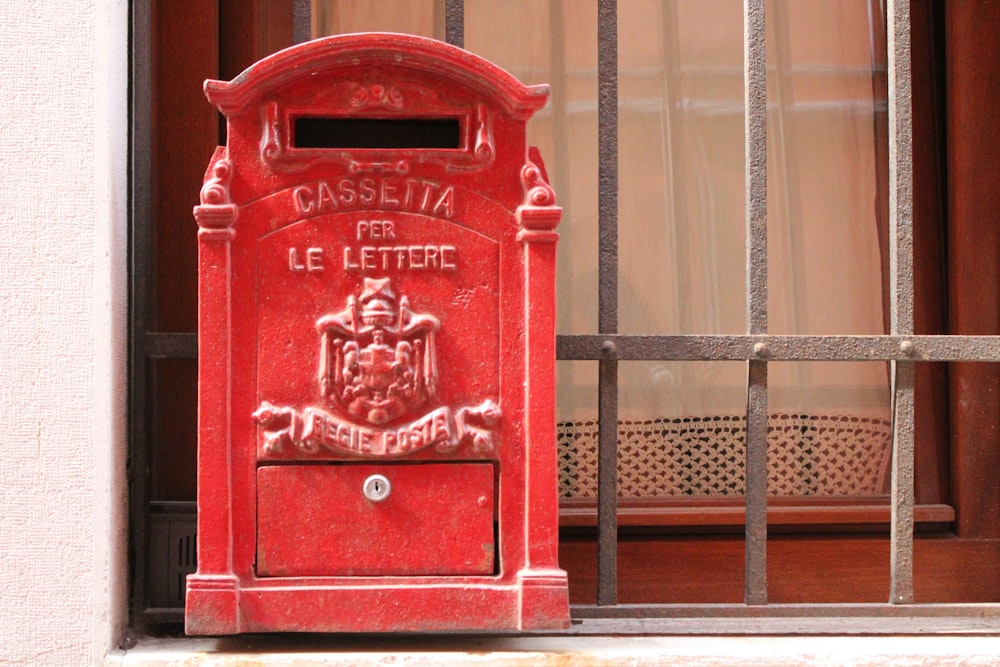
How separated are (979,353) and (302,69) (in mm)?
1863

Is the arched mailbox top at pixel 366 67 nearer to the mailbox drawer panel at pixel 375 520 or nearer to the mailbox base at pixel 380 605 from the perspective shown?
the mailbox drawer panel at pixel 375 520

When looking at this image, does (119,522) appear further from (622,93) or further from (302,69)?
(622,93)

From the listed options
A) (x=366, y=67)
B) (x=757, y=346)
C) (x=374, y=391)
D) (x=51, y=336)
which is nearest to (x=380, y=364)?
(x=374, y=391)

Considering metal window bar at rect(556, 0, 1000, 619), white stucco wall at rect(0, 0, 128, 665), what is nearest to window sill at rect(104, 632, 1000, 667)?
metal window bar at rect(556, 0, 1000, 619)

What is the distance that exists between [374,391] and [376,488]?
0.71 ft

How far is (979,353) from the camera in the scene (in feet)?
8.01

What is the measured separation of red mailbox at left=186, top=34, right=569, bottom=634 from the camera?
2020 mm

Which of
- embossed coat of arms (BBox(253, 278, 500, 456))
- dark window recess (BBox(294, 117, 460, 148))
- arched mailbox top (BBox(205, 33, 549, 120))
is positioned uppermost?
arched mailbox top (BBox(205, 33, 549, 120))

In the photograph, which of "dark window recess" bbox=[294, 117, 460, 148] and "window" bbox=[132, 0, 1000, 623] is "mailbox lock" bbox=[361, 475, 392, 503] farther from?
"window" bbox=[132, 0, 1000, 623]

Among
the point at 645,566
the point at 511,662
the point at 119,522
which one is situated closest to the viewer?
the point at 511,662

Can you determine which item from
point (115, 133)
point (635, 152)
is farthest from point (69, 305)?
point (635, 152)

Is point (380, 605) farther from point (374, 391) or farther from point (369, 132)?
point (369, 132)

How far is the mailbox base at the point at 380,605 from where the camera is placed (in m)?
2.02

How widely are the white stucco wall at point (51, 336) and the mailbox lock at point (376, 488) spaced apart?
68cm
